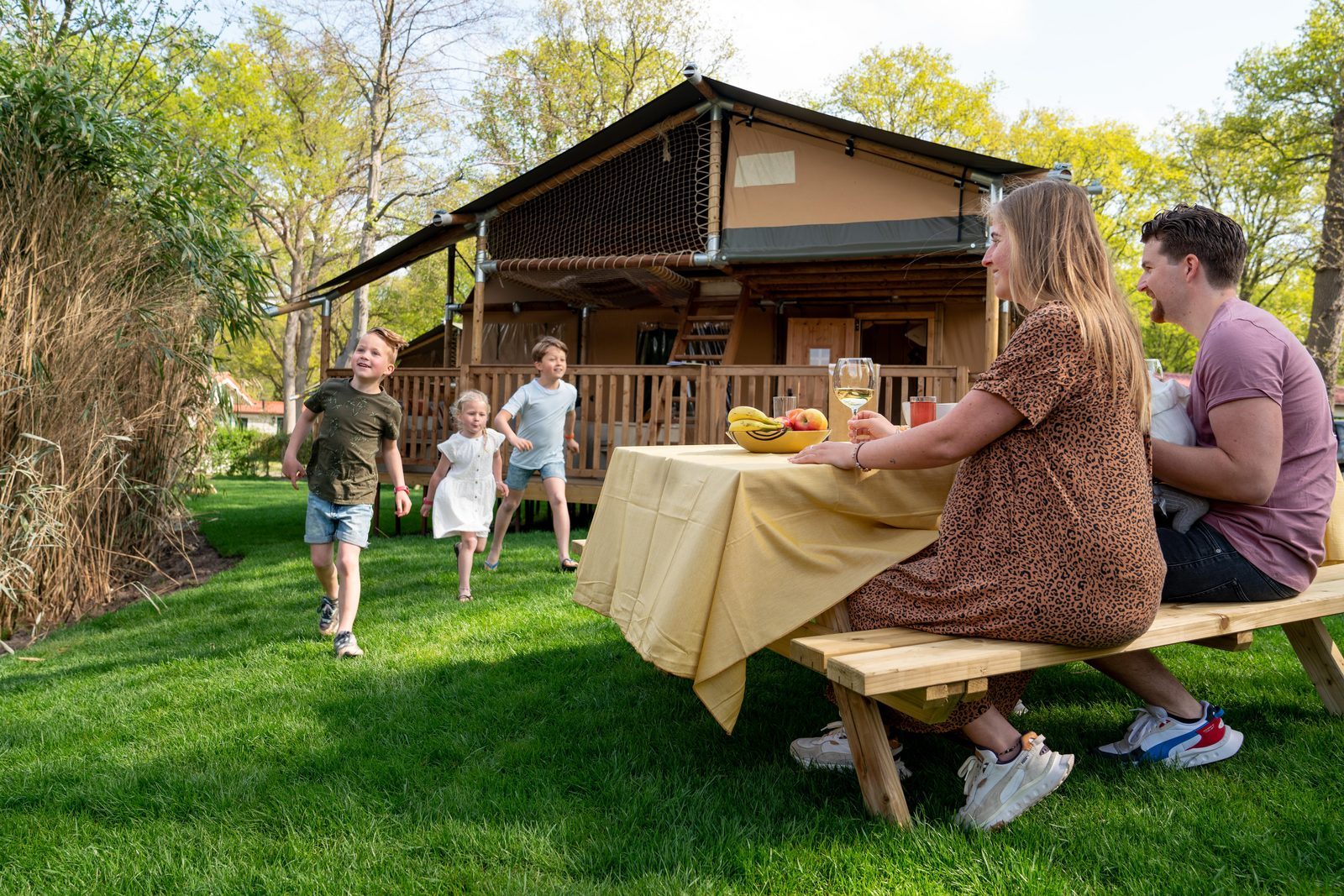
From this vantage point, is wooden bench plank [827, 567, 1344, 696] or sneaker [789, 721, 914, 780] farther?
sneaker [789, 721, 914, 780]

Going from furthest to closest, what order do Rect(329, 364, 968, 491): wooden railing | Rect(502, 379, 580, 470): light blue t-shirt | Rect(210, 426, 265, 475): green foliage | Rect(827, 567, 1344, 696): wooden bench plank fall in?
Rect(210, 426, 265, 475): green foliage → Rect(329, 364, 968, 491): wooden railing → Rect(502, 379, 580, 470): light blue t-shirt → Rect(827, 567, 1344, 696): wooden bench plank

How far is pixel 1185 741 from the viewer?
265 centimetres

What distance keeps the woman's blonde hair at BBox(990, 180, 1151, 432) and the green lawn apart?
3.74ft

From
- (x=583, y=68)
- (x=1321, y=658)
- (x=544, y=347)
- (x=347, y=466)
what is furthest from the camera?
(x=583, y=68)

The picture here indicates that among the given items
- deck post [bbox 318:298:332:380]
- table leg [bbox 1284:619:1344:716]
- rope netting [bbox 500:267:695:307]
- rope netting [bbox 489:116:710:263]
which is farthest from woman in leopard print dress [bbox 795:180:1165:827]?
deck post [bbox 318:298:332:380]

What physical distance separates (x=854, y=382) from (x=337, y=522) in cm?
313

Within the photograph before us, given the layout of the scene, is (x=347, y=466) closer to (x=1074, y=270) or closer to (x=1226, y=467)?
(x=1074, y=270)

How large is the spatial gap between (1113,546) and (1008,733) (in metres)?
0.60

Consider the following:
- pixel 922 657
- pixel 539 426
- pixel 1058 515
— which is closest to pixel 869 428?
pixel 1058 515

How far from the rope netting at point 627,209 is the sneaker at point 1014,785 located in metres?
8.04

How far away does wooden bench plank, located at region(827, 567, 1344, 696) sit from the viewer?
1933 mm

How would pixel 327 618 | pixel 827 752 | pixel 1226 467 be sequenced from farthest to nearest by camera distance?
pixel 327 618 < pixel 827 752 < pixel 1226 467

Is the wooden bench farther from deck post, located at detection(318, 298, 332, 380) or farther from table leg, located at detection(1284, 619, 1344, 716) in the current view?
deck post, located at detection(318, 298, 332, 380)

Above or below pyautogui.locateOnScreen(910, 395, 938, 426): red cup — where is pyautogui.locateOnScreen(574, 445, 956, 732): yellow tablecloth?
below
